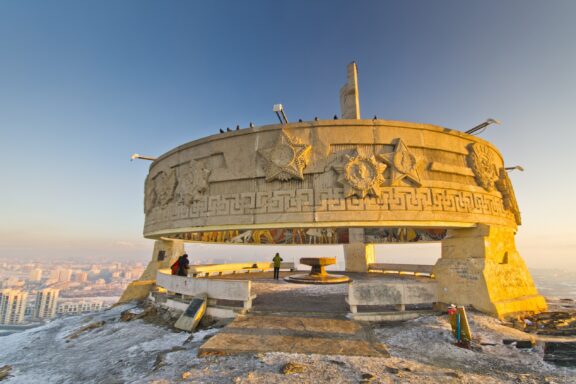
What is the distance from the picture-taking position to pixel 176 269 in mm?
12688

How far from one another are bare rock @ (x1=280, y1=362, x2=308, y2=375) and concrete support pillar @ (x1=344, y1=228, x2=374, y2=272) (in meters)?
17.3

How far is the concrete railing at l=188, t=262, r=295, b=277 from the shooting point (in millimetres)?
16258

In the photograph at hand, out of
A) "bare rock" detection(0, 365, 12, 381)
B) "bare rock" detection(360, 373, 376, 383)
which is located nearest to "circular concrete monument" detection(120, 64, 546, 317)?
"bare rock" detection(360, 373, 376, 383)

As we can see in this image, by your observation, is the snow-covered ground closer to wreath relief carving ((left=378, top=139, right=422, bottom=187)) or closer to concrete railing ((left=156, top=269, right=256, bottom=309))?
concrete railing ((left=156, top=269, right=256, bottom=309))

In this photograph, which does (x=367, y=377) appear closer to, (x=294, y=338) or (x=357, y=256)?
(x=294, y=338)

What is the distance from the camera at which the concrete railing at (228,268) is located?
16258 millimetres

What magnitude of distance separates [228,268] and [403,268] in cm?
1237

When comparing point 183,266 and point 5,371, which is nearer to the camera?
point 5,371

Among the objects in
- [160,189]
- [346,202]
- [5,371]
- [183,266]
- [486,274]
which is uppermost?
[160,189]

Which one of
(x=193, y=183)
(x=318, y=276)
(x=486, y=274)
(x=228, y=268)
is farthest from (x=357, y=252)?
(x=193, y=183)

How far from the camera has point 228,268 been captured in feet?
64.4

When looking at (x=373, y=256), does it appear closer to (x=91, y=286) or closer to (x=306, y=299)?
(x=306, y=299)

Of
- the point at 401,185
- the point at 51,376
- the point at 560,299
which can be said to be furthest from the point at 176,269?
the point at 560,299

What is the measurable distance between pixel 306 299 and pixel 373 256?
14134 millimetres
